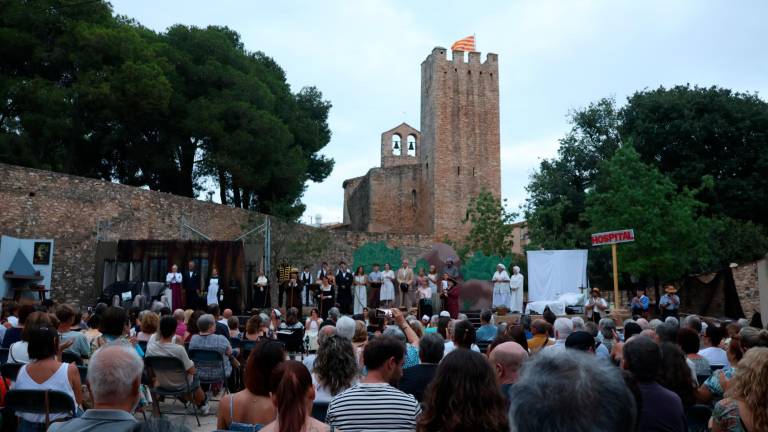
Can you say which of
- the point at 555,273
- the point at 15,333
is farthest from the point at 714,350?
the point at 555,273

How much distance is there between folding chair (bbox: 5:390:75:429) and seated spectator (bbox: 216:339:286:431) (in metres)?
1.02

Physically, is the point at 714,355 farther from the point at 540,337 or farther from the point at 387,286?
the point at 387,286

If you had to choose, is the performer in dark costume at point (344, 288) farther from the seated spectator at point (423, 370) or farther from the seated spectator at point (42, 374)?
the seated spectator at point (42, 374)

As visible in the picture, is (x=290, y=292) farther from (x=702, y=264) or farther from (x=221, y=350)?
(x=702, y=264)

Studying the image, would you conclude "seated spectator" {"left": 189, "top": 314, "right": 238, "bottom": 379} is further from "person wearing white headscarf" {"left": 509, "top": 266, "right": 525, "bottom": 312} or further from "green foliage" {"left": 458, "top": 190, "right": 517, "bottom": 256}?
"green foliage" {"left": 458, "top": 190, "right": 517, "bottom": 256}

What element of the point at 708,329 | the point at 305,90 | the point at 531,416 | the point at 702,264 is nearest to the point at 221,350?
the point at 708,329

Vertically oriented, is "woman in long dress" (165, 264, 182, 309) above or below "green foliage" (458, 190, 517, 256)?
below

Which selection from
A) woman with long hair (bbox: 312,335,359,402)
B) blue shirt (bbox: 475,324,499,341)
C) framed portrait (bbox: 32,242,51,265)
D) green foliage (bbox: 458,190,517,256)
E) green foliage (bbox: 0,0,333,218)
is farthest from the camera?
green foliage (bbox: 458,190,517,256)

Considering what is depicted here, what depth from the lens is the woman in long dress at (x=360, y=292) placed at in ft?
55.4

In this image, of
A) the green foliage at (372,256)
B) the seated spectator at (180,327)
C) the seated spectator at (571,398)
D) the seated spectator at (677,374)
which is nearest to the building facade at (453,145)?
the green foliage at (372,256)

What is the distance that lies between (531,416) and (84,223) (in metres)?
20.1

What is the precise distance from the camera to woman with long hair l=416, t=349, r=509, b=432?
253 cm

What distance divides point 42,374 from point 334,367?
5.68ft

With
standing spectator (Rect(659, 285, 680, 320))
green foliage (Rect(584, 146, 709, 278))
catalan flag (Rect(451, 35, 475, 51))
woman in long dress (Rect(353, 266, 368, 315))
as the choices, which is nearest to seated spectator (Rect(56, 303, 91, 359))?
woman in long dress (Rect(353, 266, 368, 315))
